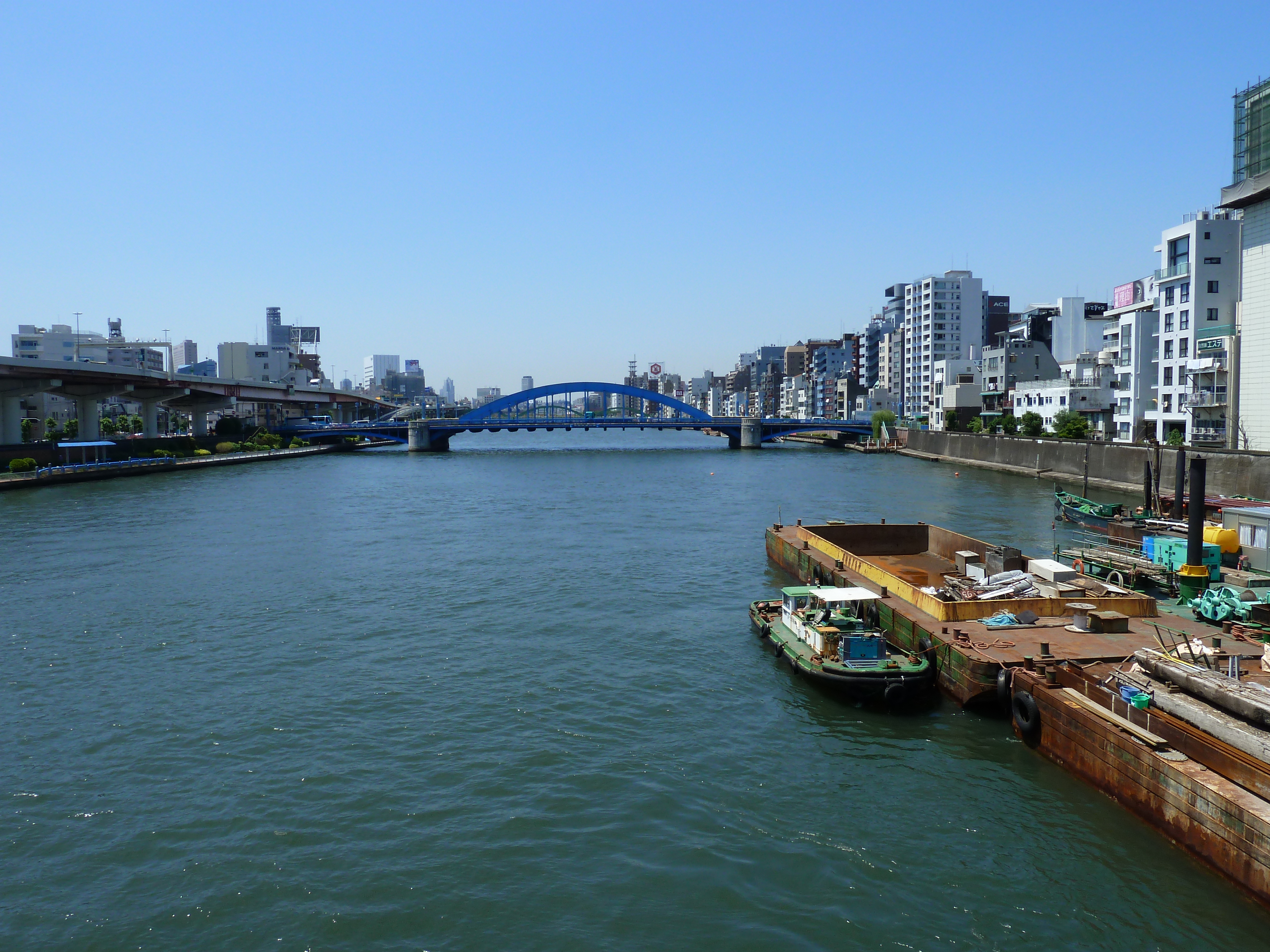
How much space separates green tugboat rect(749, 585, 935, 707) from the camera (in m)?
15.6

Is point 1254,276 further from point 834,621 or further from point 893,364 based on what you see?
point 893,364

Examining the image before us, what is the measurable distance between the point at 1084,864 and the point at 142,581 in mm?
27176

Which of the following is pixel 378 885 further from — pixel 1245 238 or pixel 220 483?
pixel 220 483

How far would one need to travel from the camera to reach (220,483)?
204ft

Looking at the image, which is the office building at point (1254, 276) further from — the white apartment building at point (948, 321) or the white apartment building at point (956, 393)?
the white apartment building at point (948, 321)

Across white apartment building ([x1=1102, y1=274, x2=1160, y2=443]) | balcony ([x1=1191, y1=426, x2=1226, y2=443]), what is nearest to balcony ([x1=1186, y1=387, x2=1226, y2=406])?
balcony ([x1=1191, y1=426, x2=1226, y2=443])

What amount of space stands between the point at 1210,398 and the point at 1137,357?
1265 cm

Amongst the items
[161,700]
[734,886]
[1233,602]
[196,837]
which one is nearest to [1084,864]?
[734,886]

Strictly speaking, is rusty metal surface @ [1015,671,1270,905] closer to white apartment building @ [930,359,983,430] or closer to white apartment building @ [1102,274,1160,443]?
white apartment building @ [1102,274,1160,443]

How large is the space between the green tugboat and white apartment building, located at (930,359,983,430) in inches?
3039

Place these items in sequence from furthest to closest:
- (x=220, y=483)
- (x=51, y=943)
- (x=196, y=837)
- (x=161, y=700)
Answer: (x=220, y=483) → (x=161, y=700) → (x=196, y=837) → (x=51, y=943)

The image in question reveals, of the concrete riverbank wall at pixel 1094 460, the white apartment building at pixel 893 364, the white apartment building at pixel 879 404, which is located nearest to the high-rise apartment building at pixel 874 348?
the white apartment building at pixel 893 364

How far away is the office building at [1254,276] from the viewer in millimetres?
39844

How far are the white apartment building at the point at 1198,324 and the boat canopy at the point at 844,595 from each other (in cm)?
3701
